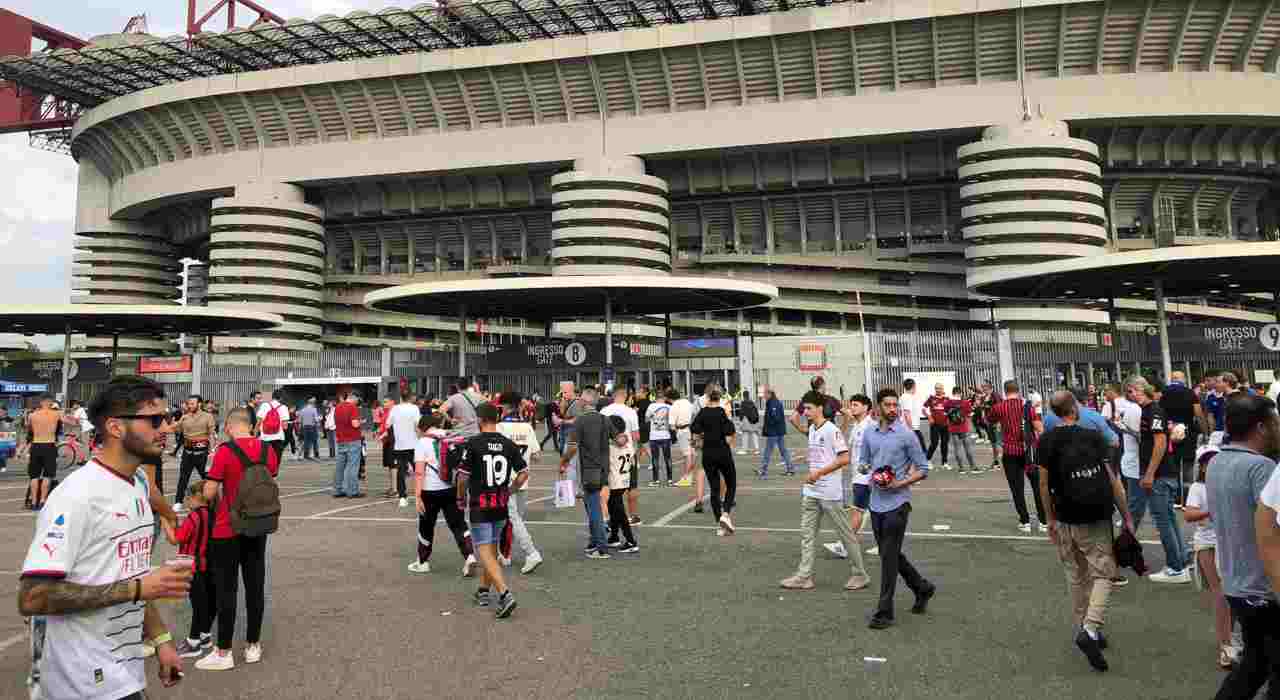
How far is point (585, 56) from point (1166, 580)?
43.6m

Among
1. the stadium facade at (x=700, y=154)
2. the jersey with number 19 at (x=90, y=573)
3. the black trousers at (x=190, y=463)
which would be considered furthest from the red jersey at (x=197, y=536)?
the stadium facade at (x=700, y=154)

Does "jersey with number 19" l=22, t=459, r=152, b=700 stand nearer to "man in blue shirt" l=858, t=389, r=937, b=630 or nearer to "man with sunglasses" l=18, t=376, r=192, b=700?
"man with sunglasses" l=18, t=376, r=192, b=700

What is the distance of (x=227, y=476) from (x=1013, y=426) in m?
8.29

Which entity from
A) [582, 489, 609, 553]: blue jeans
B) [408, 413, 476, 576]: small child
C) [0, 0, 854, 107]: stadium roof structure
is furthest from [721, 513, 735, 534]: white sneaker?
[0, 0, 854, 107]: stadium roof structure

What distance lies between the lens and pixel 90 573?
2.54 metres

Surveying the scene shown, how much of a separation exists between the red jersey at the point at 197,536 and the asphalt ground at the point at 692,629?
30.3 inches

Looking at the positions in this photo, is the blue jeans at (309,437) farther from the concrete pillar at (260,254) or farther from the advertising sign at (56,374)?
the concrete pillar at (260,254)

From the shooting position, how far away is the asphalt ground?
14.4ft

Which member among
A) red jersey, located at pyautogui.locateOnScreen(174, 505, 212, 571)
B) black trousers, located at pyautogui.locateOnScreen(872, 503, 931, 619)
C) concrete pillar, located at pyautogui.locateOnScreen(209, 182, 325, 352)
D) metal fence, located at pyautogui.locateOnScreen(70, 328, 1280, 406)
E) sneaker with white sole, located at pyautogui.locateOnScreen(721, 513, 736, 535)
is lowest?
sneaker with white sole, located at pyautogui.locateOnScreen(721, 513, 736, 535)

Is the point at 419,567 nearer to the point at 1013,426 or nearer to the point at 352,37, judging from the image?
the point at 1013,426

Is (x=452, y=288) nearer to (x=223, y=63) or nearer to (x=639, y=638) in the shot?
(x=639, y=638)

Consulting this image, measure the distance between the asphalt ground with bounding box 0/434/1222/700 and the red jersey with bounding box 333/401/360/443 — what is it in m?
3.76

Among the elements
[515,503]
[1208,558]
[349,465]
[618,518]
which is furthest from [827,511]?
[349,465]

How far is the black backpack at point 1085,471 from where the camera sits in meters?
4.79
